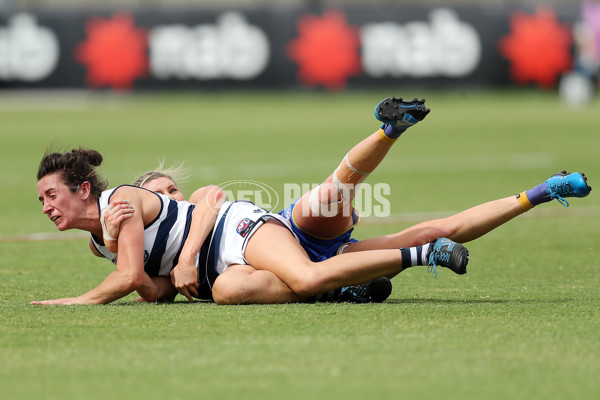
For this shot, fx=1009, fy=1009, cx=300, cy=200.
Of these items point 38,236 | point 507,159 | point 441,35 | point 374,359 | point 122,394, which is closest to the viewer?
point 122,394

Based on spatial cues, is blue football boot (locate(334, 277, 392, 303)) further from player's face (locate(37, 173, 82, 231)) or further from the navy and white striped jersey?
player's face (locate(37, 173, 82, 231))

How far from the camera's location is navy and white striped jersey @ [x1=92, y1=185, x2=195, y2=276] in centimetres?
625

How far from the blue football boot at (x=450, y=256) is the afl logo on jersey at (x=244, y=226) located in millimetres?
1183

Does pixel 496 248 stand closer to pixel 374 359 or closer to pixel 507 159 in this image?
pixel 374 359

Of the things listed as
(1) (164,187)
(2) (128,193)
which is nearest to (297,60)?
(1) (164,187)

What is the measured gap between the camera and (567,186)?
6.13 metres

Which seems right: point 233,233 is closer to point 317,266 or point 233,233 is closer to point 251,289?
point 251,289

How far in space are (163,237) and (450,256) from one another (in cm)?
180

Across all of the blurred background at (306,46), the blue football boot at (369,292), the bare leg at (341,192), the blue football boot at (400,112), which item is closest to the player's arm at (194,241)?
the bare leg at (341,192)

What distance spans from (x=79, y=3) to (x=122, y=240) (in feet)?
119

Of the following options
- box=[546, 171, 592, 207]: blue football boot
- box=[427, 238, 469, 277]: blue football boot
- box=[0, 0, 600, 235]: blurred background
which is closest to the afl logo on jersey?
box=[427, 238, 469, 277]: blue football boot

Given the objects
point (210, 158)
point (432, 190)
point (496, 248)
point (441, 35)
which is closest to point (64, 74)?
→ point (441, 35)

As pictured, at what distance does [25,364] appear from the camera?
4648 millimetres

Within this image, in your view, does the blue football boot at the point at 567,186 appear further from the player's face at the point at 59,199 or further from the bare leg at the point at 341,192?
the player's face at the point at 59,199
